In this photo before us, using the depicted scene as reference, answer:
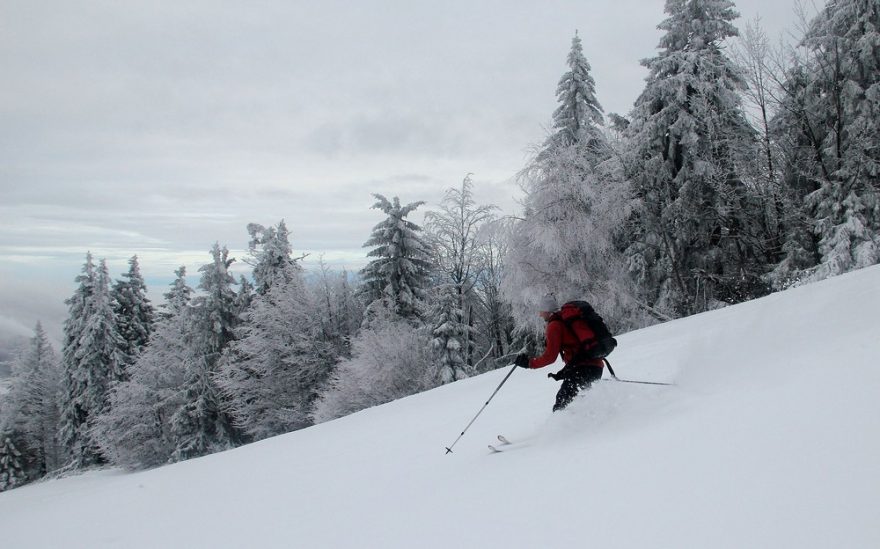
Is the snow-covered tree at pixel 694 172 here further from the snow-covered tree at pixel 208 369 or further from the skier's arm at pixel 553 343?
the snow-covered tree at pixel 208 369

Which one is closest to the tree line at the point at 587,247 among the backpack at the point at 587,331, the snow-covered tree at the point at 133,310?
the snow-covered tree at the point at 133,310

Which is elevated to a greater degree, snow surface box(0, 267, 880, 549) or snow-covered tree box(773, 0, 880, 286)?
snow-covered tree box(773, 0, 880, 286)

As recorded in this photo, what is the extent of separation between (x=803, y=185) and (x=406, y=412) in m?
22.0

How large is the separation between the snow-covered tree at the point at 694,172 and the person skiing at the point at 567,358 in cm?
1768

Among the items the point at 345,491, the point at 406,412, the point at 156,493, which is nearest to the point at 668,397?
the point at 345,491

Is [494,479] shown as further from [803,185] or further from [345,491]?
[803,185]

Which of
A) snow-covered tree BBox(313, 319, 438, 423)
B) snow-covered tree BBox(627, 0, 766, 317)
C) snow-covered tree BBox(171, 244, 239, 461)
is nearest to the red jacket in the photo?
snow-covered tree BBox(627, 0, 766, 317)

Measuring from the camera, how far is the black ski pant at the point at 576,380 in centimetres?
581

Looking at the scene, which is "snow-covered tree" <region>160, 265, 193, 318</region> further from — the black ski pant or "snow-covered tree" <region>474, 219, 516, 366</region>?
the black ski pant

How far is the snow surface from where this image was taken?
303cm

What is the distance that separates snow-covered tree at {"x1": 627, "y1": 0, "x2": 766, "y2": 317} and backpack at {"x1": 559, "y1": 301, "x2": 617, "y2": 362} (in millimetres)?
17661

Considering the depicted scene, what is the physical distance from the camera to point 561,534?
135 inches

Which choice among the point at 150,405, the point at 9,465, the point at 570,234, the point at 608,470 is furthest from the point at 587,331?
the point at 9,465

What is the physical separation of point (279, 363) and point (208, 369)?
6.04 meters
